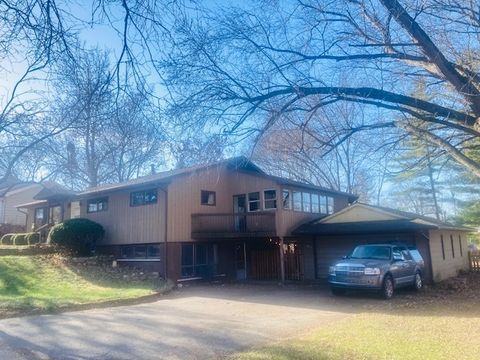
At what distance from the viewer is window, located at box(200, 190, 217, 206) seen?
2270 centimetres

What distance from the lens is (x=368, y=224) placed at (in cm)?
2073

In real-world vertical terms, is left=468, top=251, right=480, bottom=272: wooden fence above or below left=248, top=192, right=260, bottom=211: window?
below

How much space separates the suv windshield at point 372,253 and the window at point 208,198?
9237 mm

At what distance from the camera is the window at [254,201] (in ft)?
76.2

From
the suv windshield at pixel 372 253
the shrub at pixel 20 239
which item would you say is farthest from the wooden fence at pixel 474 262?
the shrub at pixel 20 239

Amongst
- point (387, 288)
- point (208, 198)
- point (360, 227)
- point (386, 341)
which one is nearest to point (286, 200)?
point (360, 227)

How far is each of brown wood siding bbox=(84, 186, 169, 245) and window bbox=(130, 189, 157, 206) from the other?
215 mm

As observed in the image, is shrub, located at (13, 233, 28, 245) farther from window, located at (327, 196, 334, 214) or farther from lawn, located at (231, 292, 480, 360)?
lawn, located at (231, 292, 480, 360)

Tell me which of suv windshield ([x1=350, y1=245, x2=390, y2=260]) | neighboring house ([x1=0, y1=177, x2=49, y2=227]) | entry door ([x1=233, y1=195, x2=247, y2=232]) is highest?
neighboring house ([x1=0, y1=177, x2=49, y2=227])

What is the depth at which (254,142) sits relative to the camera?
8.11 meters

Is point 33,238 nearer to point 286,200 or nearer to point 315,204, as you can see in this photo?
point 286,200

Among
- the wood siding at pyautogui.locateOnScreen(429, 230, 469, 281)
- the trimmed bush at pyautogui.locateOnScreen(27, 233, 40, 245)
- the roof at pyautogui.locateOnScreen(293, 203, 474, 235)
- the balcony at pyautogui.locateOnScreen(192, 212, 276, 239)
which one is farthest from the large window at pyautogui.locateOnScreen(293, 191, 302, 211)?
the trimmed bush at pyautogui.locateOnScreen(27, 233, 40, 245)

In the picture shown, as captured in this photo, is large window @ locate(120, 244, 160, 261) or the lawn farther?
large window @ locate(120, 244, 160, 261)

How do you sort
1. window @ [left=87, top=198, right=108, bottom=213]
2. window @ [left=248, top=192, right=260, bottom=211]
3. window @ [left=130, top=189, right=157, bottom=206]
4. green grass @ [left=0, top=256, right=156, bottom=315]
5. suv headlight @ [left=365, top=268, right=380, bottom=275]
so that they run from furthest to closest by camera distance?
window @ [left=87, top=198, right=108, bottom=213], window @ [left=248, top=192, right=260, bottom=211], window @ [left=130, top=189, right=157, bottom=206], suv headlight @ [left=365, top=268, right=380, bottom=275], green grass @ [left=0, top=256, right=156, bottom=315]
